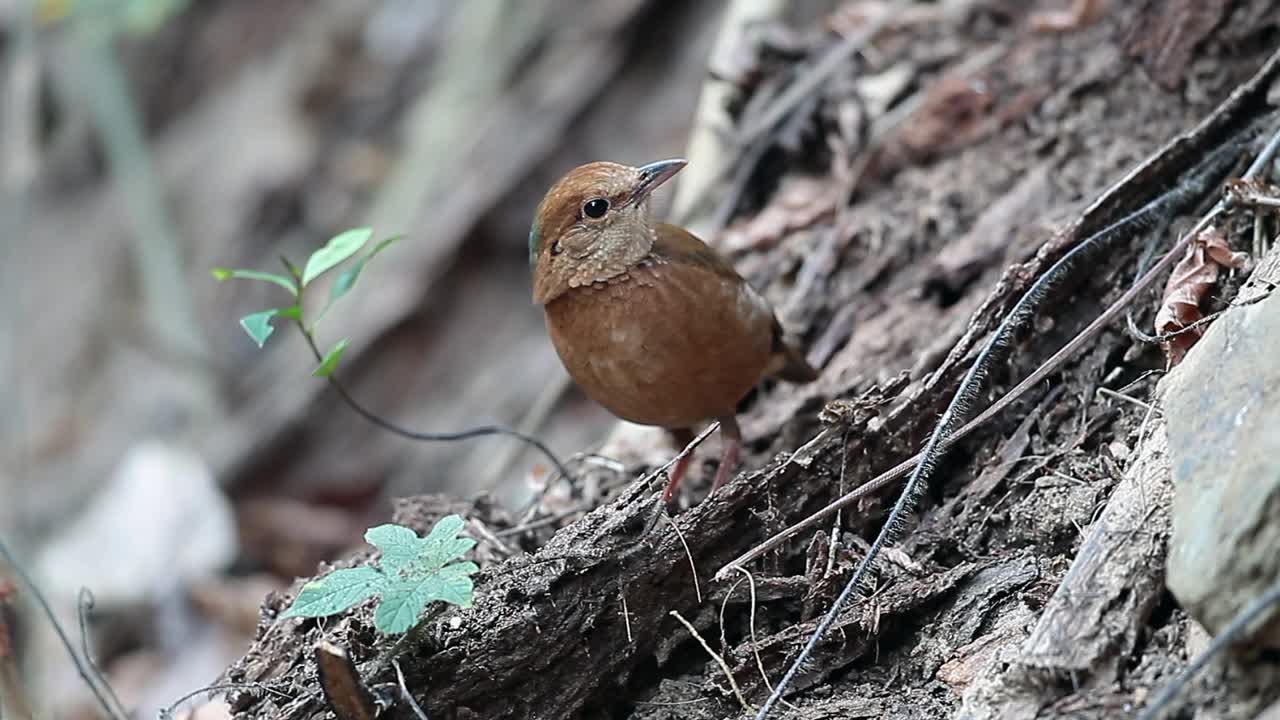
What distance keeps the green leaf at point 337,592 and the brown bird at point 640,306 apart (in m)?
1.27

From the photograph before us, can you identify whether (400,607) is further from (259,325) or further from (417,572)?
(259,325)

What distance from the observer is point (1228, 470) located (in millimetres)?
2195

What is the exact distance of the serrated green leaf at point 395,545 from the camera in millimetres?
2635

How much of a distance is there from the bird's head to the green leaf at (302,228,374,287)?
29.7 inches

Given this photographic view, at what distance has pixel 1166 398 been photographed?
104 inches

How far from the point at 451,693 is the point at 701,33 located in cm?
613


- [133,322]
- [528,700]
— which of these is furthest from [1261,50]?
[133,322]

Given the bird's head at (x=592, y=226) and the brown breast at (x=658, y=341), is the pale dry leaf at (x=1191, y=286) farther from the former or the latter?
the bird's head at (x=592, y=226)

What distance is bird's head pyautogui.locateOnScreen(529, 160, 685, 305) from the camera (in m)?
3.84

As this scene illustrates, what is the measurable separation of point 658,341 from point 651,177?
578mm

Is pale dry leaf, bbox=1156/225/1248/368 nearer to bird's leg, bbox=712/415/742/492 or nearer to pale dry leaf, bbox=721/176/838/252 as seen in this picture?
bird's leg, bbox=712/415/742/492

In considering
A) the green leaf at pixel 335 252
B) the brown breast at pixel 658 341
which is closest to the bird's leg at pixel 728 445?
the brown breast at pixel 658 341

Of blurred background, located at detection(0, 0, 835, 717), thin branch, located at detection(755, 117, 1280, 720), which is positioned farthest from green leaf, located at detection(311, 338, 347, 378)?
blurred background, located at detection(0, 0, 835, 717)

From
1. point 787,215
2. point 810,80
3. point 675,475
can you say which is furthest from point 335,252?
point 810,80
